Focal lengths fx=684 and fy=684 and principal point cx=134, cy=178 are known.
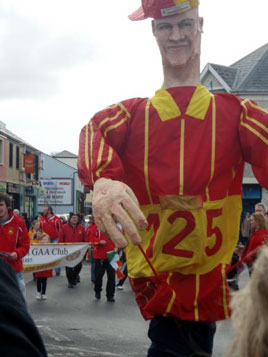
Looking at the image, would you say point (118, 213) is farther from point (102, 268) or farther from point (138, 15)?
point (102, 268)

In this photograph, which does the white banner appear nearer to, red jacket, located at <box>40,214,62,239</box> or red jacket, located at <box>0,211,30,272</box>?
red jacket, located at <box>40,214,62,239</box>

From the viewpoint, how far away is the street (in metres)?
7.30

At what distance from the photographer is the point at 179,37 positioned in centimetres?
339

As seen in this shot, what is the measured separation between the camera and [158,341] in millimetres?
3186

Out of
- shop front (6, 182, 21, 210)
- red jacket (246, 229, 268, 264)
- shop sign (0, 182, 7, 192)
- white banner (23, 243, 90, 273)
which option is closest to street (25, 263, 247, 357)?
white banner (23, 243, 90, 273)

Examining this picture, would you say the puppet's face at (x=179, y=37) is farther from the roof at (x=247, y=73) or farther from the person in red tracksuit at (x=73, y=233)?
the roof at (x=247, y=73)

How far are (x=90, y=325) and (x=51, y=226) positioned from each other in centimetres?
709

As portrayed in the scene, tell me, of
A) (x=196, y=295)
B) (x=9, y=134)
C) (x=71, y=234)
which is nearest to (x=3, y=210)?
(x=196, y=295)

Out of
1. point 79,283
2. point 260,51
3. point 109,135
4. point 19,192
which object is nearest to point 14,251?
point 109,135

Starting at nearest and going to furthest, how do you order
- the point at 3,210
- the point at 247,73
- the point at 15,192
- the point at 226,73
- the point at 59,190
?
the point at 3,210 < the point at 247,73 < the point at 226,73 < the point at 15,192 < the point at 59,190

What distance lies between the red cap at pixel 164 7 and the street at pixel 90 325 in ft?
7.67

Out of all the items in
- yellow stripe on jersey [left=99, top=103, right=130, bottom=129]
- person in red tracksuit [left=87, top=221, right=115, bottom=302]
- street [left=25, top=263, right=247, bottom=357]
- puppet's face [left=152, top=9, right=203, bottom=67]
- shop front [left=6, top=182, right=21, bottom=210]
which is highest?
shop front [left=6, top=182, right=21, bottom=210]

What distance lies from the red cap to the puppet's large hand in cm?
104

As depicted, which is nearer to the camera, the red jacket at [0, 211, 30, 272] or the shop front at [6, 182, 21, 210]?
the red jacket at [0, 211, 30, 272]
